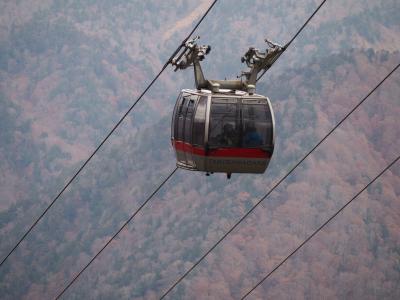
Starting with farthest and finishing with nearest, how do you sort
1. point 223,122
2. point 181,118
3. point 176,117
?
point 176,117 → point 181,118 → point 223,122

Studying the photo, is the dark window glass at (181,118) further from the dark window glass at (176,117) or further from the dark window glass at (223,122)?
the dark window glass at (223,122)

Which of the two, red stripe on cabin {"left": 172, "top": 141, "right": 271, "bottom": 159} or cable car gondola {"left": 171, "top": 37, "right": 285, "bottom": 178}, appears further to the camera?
red stripe on cabin {"left": 172, "top": 141, "right": 271, "bottom": 159}

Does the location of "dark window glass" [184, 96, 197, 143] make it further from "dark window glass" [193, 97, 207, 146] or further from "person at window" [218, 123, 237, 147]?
"person at window" [218, 123, 237, 147]

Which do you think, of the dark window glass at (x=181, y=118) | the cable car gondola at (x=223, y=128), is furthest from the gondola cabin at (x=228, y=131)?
the dark window glass at (x=181, y=118)

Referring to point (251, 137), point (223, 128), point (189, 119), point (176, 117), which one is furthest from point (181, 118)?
point (251, 137)

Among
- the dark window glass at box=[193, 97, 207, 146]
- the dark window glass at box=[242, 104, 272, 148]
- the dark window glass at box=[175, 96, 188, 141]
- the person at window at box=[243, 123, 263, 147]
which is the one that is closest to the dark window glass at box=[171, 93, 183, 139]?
the dark window glass at box=[175, 96, 188, 141]

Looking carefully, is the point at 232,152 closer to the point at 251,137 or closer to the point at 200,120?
the point at 251,137
